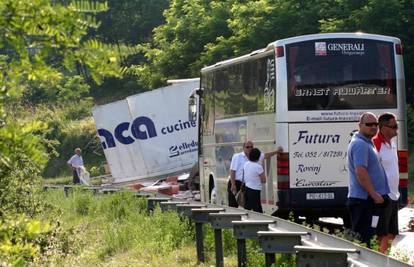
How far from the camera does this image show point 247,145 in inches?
632

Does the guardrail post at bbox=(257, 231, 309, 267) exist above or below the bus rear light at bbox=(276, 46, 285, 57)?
below

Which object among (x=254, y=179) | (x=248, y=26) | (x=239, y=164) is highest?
(x=248, y=26)

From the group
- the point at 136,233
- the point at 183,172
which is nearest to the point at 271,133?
the point at 136,233

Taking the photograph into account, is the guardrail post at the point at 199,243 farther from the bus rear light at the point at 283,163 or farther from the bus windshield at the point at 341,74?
the bus windshield at the point at 341,74

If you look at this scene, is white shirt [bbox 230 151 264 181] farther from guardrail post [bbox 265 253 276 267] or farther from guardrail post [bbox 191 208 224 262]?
guardrail post [bbox 265 253 276 267]

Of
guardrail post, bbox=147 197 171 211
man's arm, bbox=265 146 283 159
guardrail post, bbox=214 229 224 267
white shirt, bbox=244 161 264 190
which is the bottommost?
guardrail post, bbox=214 229 224 267

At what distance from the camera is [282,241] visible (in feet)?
29.2

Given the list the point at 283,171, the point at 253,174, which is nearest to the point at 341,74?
the point at 283,171

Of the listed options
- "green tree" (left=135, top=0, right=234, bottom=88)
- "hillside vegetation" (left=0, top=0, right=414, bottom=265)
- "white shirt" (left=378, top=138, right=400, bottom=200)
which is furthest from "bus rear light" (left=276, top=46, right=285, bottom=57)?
"green tree" (left=135, top=0, right=234, bottom=88)

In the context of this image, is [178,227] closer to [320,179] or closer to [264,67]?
[320,179]

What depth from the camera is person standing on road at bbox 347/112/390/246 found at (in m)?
10.4

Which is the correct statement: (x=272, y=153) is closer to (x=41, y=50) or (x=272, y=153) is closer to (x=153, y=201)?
(x=153, y=201)

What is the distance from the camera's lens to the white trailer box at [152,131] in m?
31.2

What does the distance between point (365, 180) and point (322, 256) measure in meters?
3.13
